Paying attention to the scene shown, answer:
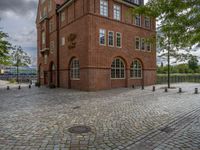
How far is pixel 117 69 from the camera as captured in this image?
23969mm

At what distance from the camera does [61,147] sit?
4.97m

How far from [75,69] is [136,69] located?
30.0 ft

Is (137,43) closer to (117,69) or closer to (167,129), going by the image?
(117,69)

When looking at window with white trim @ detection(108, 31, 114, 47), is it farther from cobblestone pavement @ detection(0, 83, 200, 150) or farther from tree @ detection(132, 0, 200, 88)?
tree @ detection(132, 0, 200, 88)

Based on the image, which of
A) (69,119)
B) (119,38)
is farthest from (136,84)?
(69,119)

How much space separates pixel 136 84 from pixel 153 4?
836 inches

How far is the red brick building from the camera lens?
68.5 ft

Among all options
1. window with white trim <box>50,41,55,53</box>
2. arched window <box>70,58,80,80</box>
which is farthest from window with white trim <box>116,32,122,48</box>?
window with white trim <box>50,41,55,53</box>

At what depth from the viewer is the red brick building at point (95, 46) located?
20875 mm

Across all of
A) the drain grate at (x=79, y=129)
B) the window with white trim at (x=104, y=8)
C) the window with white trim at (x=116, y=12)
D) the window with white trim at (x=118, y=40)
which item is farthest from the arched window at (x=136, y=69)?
the drain grate at (x=79, y=129)

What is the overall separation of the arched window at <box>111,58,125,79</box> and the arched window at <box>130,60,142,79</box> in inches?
79.4

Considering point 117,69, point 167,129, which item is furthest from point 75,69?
point 167,129

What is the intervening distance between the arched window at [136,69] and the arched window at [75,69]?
25.9 feet

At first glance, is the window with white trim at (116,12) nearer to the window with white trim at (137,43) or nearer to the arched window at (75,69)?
the window with white trim at (137,43)
